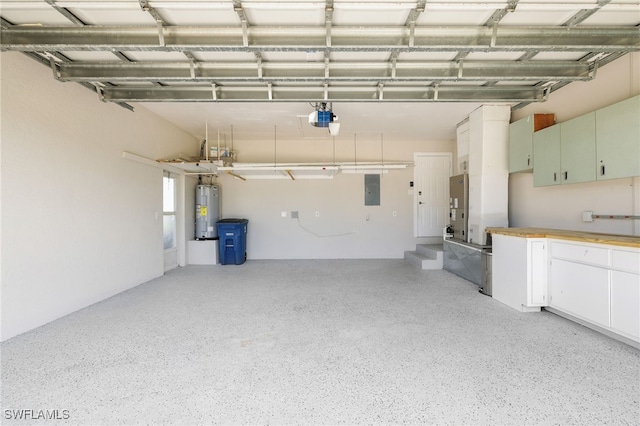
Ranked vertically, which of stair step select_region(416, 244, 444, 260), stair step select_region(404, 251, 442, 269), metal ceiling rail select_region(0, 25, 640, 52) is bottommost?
stair step select_region(404, 251, 442, 269)

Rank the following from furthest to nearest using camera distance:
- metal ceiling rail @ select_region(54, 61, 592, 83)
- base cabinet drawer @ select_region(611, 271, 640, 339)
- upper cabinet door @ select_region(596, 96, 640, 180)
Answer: metal ceiling rail @ select_region(54, 61, 592, 83) < upper cabinet door @ select_region(596, 96, 640, 180) < base cabinet drawer @ select_region(611, 271, 640, 339)

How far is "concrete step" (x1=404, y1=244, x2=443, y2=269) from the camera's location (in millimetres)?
5929

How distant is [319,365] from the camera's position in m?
2.29

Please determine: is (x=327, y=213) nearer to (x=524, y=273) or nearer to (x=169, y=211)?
(x=169, y=211)

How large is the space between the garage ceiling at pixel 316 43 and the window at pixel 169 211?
218cm

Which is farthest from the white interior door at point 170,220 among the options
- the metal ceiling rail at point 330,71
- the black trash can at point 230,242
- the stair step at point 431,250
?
the stair step at point 431,250

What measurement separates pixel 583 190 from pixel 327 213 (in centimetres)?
463

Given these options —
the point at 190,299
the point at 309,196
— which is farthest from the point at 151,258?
the point at 309,196

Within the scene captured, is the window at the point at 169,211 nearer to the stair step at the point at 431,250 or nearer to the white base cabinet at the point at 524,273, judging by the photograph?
the stair step at the point at 431,250

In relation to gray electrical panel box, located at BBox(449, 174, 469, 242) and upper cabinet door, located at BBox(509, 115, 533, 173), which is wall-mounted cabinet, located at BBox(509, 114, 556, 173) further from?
gray electrical panel box, located at BBox(449, 174, 469, 242)

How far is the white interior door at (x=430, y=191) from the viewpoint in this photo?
23.4 ft

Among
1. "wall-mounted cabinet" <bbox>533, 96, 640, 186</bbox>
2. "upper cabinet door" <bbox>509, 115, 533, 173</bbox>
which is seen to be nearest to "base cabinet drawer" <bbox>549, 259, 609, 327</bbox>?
"wall-mounted cabinet" <bbox>533, 96, 640, 186</bbox>

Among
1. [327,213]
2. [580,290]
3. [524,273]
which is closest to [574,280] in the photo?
[580,290]

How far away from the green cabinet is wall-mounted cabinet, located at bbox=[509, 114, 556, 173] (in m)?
0.12
